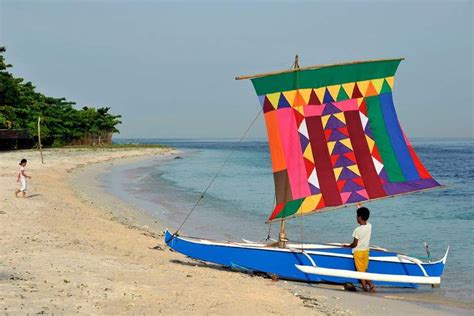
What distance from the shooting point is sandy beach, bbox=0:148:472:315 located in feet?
23.5

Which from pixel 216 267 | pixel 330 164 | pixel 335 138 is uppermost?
pixel 335 138

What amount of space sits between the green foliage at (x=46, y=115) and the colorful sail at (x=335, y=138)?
141 ft

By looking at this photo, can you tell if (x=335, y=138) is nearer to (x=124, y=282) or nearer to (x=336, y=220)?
(x=124, y=282)

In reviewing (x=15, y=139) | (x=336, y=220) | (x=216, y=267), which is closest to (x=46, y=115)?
(x=15, y=139)

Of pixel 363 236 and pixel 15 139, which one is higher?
pixel 15 139

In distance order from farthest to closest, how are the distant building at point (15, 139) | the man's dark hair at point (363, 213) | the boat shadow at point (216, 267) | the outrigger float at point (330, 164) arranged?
the distant building at point (15, 139) → the boat shadow at point (216, 267) → the outrigger float at point (330, 164) → the man's dark hair at point (363, 213)

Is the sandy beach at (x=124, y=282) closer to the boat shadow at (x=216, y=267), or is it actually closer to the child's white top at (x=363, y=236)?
the boat shadow at (x=216, y=267)

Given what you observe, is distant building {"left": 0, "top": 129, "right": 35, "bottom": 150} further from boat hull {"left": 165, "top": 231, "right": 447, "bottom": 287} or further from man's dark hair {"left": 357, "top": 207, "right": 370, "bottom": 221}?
man's dark hair {"left": 357, "top": 207, "right": 370, "bottom": 221}

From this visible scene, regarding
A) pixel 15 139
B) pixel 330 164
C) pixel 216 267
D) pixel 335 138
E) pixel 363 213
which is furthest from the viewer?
pixel 15 139

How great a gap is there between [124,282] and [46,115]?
62048mm

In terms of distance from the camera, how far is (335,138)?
11.5 m

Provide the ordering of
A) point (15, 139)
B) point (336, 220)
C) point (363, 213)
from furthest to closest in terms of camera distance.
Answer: point (15, 139) < point (336, 220) < point (363, 213)

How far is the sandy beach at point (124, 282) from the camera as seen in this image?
7172 mm

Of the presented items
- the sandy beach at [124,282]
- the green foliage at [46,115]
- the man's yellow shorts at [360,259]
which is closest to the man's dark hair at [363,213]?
the man's yellow shorts at [360,259]
